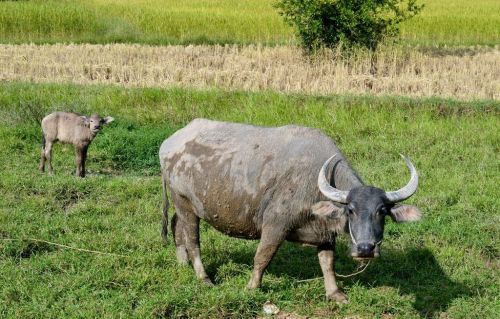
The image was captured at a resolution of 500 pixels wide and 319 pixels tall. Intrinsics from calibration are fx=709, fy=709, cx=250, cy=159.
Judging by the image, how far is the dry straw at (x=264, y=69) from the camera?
1314 centimetres

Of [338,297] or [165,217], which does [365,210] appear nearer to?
[338,297]

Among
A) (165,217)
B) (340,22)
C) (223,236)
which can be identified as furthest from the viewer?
(340,22)

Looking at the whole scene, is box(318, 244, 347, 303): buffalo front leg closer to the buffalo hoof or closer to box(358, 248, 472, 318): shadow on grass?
the buffalo hoof

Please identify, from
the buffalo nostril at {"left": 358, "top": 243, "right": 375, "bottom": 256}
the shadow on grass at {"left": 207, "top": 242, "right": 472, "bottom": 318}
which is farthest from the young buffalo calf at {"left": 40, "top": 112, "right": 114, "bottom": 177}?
the buffalo nostril at {"left": 358, "top": 243, "right": 375, "bottom": 256}

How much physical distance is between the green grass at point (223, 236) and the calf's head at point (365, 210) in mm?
869

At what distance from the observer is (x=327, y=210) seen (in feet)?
16.3

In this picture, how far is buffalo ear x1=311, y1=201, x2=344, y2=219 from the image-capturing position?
493 centimetres

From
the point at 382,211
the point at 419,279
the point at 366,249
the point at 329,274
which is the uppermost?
the point at 382,211

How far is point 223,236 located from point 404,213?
7.60 feet

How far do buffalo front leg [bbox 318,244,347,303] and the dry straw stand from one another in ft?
23.2

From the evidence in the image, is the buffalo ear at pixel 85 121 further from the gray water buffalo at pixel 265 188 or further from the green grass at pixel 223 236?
the gray water buffalo at pixel 265 188

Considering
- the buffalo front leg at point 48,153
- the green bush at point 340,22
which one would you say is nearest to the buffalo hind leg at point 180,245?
the buffalo front leg at point 48,153

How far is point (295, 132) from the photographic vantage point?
5523mm

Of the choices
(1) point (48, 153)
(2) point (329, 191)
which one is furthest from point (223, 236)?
(1) point (48, 153)
